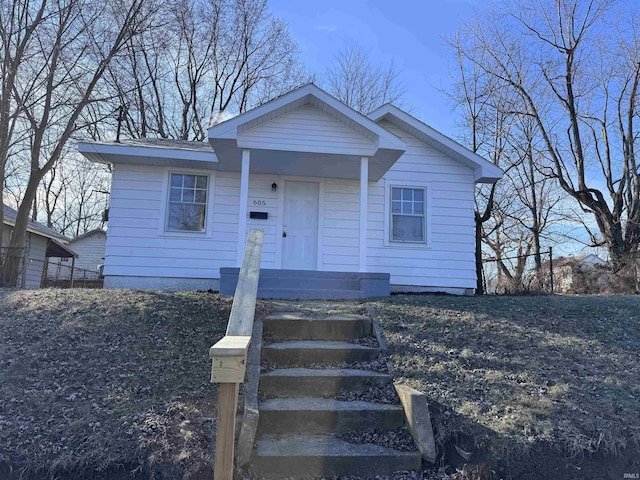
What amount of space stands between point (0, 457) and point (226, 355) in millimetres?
2042

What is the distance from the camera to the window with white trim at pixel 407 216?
10250mm

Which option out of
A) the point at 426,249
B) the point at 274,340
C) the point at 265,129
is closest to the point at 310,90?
the point at 265,129

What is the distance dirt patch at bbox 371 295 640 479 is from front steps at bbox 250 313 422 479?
0.37 meters

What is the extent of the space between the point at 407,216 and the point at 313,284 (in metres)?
3.29

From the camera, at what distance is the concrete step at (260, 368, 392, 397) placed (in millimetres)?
4117

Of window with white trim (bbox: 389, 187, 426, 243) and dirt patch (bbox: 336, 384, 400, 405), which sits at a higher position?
window with white trim (bbox: 389, 187, 426, 243)

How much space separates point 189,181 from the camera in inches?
391

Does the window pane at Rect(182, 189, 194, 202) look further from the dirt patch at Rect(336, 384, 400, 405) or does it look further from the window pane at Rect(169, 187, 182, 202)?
the dirt patch at Rect(336, 384, 400, 405)

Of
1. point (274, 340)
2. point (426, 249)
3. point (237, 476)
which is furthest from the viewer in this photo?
point (426, 249)

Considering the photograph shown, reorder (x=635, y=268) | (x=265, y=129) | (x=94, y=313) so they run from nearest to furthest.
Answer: (x=94, y=313)
(x=265, y=129)
(x=635, y=268)

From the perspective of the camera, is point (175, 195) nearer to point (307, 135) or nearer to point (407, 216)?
point (307, 135)

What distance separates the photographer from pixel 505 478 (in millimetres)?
3150

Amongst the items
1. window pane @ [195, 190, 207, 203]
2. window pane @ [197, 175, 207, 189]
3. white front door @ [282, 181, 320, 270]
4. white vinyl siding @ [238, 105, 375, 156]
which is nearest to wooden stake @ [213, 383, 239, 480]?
white vinyl siding @ [238, 105, 375, 156]

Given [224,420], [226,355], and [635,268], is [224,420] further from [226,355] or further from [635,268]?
[635,268]
